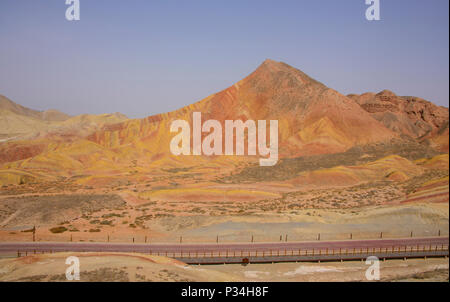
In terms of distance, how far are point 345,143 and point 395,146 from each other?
9.93m

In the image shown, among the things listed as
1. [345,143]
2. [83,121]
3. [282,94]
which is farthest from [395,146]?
[83,121]

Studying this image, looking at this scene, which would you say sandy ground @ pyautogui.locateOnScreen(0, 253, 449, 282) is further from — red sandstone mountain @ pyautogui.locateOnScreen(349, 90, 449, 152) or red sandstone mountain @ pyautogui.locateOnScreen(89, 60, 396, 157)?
red sandstone mountain @ pyautogui.locateOnScreen(349, 90, 449, 152)

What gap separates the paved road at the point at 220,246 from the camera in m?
26.3

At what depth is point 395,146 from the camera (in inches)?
3204

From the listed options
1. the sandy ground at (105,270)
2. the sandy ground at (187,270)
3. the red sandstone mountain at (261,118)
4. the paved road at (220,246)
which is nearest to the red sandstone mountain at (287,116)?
the red sandstone mountain at (261,118)

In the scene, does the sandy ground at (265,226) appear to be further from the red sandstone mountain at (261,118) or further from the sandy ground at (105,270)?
the red sandstone mountain at (261,118)

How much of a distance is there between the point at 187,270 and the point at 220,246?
834 cm

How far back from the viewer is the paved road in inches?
1036

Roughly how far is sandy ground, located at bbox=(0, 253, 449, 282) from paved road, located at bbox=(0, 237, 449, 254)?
3039mm

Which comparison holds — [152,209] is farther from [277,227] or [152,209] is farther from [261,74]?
[261,74]

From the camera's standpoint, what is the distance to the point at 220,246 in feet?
94.3

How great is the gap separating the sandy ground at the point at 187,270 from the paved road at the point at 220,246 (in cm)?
304

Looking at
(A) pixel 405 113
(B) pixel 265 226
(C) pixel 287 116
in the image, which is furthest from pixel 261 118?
(A) pixel 405 113

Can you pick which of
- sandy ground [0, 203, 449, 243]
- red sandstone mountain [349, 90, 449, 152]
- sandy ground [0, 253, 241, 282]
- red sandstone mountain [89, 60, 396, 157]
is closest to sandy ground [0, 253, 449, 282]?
sandy ground [0, 253, 241, 282]
